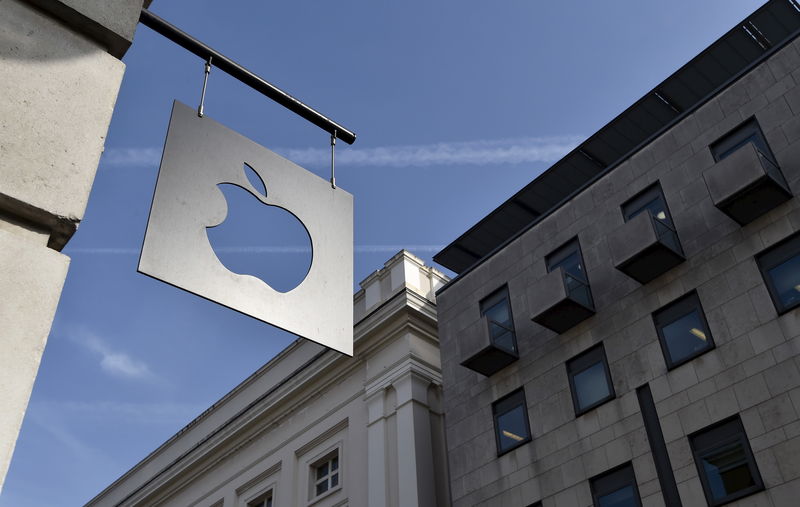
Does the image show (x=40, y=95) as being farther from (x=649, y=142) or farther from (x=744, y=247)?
(x=649, y=142)

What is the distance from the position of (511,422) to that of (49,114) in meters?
18.9

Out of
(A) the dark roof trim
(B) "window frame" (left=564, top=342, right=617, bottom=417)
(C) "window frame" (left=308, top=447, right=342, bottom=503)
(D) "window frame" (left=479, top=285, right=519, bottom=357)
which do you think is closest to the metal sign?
(B) "window frame" (left=564, top=342, right=617, bottom=417)

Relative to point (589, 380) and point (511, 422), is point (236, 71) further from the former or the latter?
point (511, 422)

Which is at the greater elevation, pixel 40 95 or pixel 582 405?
pixel 582 405

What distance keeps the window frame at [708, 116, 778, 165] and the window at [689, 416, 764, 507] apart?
655 centimetres

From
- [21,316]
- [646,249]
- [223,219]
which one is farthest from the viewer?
[646,249]

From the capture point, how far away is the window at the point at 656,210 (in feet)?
62.2

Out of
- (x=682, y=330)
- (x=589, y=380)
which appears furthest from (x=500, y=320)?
(x=682, y=330)

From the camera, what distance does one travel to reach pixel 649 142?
2103cm

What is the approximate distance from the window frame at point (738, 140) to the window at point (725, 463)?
6.55 meters

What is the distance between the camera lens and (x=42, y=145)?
313 centimetres

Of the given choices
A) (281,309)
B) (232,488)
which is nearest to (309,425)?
(232,488)

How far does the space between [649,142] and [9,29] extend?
19641 millimetres

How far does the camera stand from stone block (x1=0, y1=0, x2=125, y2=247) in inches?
119
